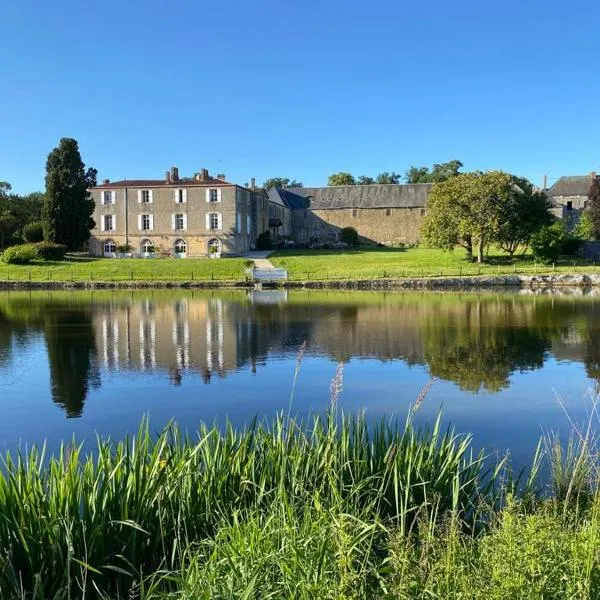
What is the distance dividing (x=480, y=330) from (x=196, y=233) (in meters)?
40.0

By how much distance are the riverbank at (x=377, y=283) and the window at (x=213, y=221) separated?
1257 centimetres

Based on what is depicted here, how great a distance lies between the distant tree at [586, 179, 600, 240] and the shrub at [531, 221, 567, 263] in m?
6.52

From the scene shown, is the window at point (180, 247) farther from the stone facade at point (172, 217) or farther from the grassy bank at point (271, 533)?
the grassy bank at point (271, 533)

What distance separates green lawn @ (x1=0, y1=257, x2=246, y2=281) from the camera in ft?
158

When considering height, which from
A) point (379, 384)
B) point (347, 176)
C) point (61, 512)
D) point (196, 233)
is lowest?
point (379, 384)

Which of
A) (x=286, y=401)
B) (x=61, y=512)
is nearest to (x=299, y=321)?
(x=286, y=401)

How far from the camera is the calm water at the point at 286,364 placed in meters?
11.0

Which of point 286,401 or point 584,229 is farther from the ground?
point 584,229

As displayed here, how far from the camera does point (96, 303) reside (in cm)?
3356

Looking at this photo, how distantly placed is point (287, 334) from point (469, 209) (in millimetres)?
32761

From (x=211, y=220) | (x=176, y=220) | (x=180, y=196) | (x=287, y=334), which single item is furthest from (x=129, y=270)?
(x=287, y=334)

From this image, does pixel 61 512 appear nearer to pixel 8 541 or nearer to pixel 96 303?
pixel 8 541

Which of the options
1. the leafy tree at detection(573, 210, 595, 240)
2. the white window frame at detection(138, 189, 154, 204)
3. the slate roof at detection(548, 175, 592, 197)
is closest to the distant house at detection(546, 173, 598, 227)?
the slate roof at detection(548, 175, 592, 197)

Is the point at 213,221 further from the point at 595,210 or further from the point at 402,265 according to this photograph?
the point at 595,210
